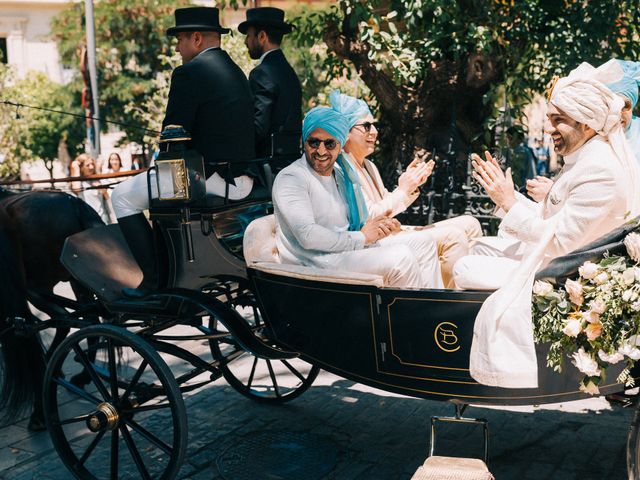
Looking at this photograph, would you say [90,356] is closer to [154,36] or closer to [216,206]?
[216,206]

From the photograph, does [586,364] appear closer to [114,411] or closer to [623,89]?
[623,89]

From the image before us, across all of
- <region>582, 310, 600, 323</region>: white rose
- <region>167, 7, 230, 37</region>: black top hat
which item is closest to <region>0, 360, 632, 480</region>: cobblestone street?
<region>582, 310, 600, 323</region>: white rose

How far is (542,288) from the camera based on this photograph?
3.00 meters

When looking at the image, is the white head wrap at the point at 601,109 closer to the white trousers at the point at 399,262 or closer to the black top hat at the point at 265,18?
the white trousers at the point at 399,262

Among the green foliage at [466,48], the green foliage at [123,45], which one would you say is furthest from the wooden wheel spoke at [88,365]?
the green foliage at [123,45]

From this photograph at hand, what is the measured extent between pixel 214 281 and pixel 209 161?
0.71m

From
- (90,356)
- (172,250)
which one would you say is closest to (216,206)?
(172,250)

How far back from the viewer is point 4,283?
15.6ft

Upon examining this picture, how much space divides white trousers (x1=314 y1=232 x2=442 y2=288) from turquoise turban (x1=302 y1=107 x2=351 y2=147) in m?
0.62

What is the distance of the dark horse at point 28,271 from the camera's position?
4723 millimetres

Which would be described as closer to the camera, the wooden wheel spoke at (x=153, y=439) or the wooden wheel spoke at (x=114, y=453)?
the wooden wheel spoke at (x=153, y=439)

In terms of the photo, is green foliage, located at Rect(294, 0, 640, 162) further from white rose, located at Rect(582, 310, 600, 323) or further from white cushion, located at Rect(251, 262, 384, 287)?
white rose, located at Rect(582, 310, 600, 323)

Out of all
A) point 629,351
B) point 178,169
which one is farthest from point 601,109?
point 178,169

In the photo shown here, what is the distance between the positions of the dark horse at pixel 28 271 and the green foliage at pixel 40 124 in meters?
21.6
